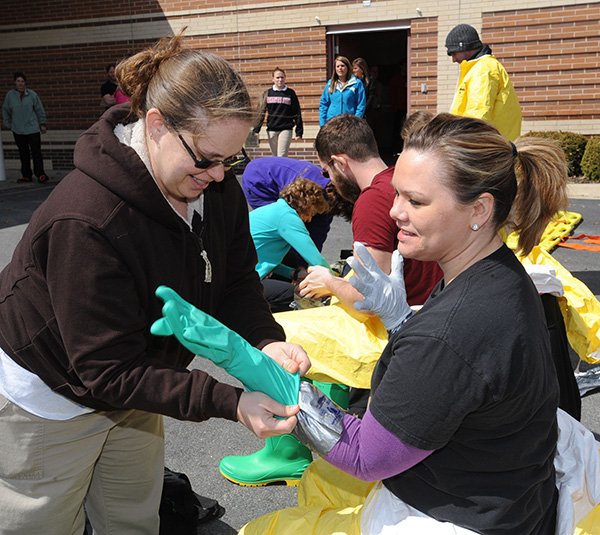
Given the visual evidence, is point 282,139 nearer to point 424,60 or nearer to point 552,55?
point 424,60

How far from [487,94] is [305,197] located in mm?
2239

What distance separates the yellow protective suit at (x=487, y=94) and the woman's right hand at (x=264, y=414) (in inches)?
174

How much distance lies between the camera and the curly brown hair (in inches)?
169

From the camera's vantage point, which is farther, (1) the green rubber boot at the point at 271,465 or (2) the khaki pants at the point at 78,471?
(1) the green rubber boot at the point at 271,465

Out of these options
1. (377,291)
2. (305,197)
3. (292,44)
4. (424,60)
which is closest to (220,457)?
(377,291)

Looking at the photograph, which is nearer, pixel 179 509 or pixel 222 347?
pixel 222 347

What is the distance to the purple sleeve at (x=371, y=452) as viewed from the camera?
5.24 ft

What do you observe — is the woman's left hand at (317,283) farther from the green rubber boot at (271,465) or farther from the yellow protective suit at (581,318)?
the yellow protective suit at (581,318)

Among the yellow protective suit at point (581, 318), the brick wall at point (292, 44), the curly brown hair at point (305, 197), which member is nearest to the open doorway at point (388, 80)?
the brick wall at point (292, 44)

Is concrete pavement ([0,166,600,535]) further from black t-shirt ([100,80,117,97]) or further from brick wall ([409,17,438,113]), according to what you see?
black t-shirt ([100,80,117,97])

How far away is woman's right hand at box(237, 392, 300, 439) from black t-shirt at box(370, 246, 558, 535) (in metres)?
0.22

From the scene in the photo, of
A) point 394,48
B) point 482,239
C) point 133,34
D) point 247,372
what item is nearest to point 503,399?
point 482,239

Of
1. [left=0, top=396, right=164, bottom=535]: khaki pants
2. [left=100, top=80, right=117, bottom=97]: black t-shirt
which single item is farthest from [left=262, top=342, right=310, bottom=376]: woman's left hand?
[left=100, top=80, right=117, bottom=97]: black t-shirt

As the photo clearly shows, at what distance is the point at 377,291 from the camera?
268 cm
